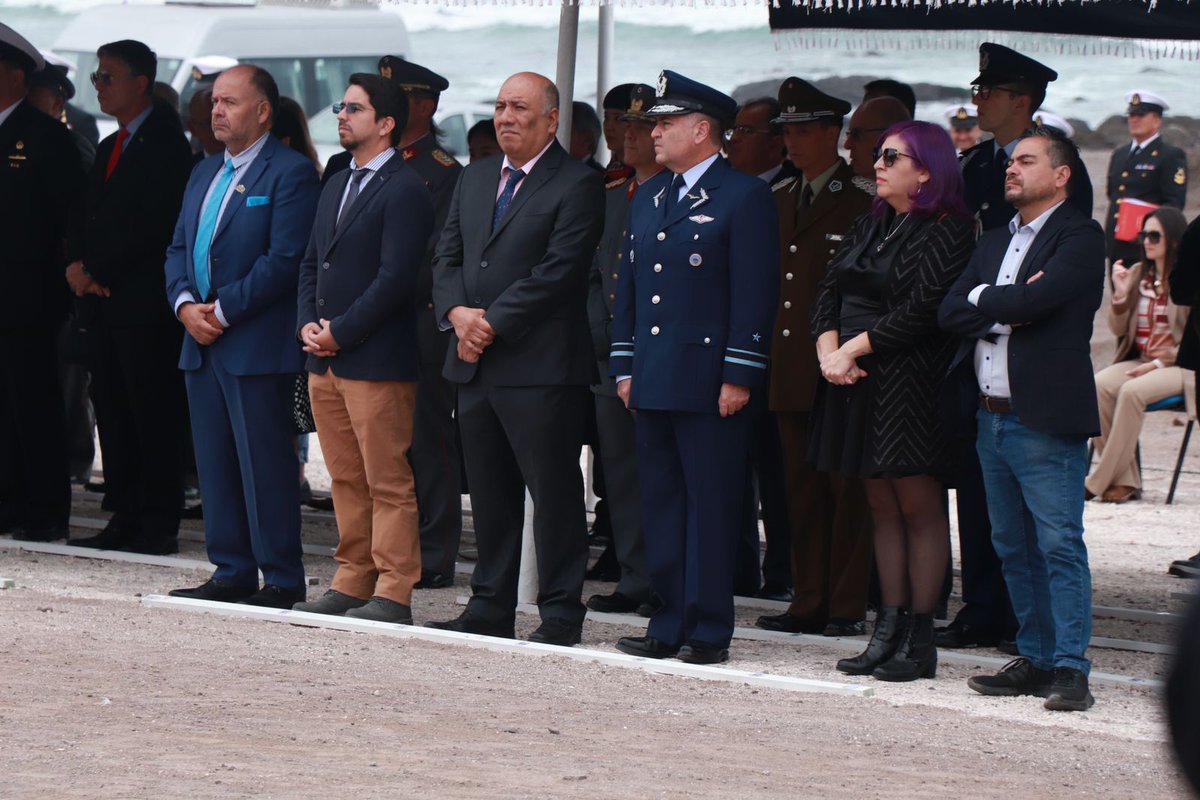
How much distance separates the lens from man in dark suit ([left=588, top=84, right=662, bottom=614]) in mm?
7102

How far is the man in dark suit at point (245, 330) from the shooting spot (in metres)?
6.83

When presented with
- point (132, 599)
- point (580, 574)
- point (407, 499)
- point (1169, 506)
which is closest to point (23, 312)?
point (132, 599)

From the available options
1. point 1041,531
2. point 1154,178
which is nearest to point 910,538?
point 1041,531

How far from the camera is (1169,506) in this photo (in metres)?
11.0

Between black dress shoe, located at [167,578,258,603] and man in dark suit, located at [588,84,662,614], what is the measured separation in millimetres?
1163

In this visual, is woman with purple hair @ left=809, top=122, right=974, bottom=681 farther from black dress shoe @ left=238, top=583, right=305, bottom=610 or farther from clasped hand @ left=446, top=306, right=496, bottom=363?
black dress shoe @ left=238, top=583, right=305, bottom=610

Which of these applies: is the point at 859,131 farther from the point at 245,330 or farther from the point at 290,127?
the point at 290,127

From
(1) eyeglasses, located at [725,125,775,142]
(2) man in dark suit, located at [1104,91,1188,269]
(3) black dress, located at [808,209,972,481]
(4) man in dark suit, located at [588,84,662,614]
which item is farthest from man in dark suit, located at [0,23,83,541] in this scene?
(2) man in dark suit, located at [1104,91,1188,269]

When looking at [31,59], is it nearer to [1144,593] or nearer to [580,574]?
[580,574]

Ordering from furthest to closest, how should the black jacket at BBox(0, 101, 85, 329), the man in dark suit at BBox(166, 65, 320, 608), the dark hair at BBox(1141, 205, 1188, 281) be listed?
the dark hair at BBox(1141, 205, 1188, 281), the black jacket at BBox(0, 101, 85, 329), the man in dark suit at BBox(166, 65, 320, 608)

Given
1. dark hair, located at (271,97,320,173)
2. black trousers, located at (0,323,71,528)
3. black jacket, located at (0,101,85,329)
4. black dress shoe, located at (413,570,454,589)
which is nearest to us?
black dress shoe, located at (413,570,454,589)

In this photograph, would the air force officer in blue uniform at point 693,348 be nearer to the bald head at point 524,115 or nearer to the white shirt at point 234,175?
the bald head at point 524,115

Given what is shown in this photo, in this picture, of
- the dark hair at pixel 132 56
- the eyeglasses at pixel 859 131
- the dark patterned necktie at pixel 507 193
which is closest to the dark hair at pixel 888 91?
the eyeglasses at pixel 859 131

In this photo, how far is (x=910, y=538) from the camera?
5.98 m
